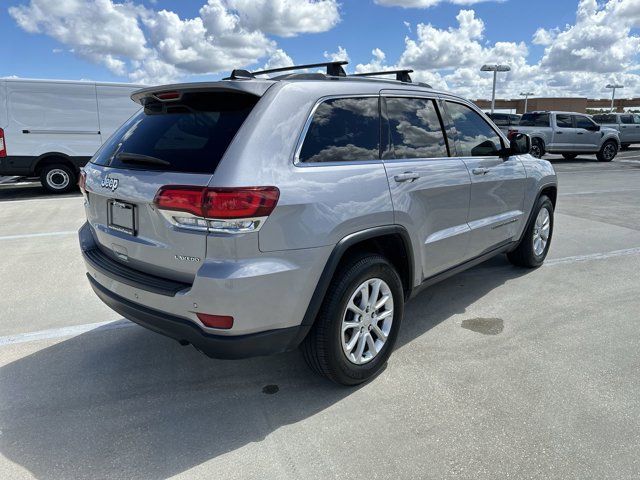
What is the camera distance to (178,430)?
2576 mm

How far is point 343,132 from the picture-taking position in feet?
9.24

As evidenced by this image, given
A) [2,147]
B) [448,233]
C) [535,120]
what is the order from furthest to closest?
1. [535,120]
2. [2,147]
3. [448,233]

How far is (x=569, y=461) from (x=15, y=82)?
11411mm

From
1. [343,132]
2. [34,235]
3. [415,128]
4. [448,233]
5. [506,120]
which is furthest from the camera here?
[506,120]

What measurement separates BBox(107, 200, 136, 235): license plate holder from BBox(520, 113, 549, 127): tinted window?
58.2 feet

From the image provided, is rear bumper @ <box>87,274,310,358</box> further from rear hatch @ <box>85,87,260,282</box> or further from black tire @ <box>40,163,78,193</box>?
black tire @ <box>40,163,78,193</box>

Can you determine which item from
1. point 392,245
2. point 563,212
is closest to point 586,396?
Answer: point 392,245

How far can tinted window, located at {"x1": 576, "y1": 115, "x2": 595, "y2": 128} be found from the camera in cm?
1802

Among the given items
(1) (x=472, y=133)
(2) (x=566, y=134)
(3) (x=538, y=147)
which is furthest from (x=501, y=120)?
(1) (x=472, y=133)

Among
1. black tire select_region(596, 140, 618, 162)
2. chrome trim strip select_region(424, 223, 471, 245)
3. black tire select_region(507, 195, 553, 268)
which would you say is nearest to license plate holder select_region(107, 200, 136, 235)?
chrome trim strip select_region(424, 223, 471, 245)

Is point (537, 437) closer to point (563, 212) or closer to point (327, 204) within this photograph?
point (327, 204)

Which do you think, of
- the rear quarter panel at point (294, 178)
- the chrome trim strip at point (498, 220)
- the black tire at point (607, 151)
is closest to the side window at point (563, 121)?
the black tire at point (607, 151)

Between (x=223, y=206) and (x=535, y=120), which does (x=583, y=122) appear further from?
(x=223, y=206)

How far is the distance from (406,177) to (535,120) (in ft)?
55.5
